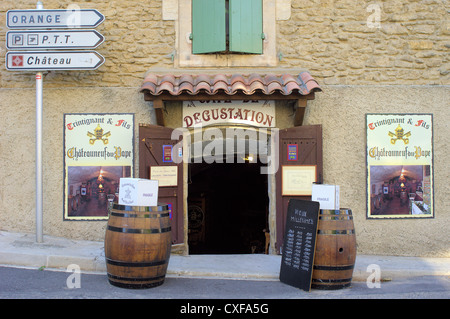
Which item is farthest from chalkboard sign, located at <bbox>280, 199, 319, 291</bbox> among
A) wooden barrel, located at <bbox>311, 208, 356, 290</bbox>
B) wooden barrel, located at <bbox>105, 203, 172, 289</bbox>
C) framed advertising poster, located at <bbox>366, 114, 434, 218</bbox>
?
framed advertising poster, located at <bbox>366, 114, 434, 218</bbox>

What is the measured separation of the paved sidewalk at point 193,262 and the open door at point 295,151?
78cm

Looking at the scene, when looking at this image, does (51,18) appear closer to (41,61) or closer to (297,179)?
(41,61)

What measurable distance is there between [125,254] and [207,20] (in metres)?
4.31

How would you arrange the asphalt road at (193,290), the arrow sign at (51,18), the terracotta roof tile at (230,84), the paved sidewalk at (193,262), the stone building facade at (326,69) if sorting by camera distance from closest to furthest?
the asphalt road at (193,290) → the paved sidewalk at (193,262) → the terracotta roof tile at (230,84) → the arrow sign at (51,18) → the stone building facade at (326,69)

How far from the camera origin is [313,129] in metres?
7.85

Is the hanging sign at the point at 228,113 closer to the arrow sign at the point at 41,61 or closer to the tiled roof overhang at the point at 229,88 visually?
the tiled roof overhang at the point at 229,88

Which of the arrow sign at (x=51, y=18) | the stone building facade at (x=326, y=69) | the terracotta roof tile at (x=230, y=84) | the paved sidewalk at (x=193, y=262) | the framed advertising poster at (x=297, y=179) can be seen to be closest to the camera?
the paved sidewalk at (x=193, y=262)

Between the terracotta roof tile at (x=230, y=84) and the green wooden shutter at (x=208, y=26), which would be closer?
the terracotta roof tile at (x=230, y=84)

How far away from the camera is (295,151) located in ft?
25.8

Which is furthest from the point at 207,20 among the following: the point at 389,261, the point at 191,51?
the point at 389,261

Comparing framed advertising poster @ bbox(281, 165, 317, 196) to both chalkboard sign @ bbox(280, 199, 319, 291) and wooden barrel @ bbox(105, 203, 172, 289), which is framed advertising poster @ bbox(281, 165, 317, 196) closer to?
chalkboard sign @ bbox(280, 199, 319, 291)

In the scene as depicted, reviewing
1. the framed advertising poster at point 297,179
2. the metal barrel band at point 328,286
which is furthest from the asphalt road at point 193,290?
the framed advertising poster at point 297,179

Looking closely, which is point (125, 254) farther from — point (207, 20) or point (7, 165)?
point (207, 20)

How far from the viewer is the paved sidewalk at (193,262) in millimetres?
6492
